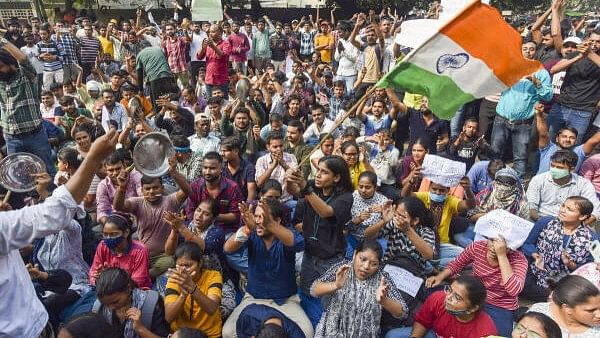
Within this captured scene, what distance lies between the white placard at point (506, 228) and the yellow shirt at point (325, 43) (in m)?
10.2

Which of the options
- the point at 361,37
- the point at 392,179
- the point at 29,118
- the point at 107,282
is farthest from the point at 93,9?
the point at 107,282

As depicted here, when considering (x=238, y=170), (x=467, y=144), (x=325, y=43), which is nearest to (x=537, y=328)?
(x=238, y=170)

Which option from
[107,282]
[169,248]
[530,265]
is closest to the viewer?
[107,282]

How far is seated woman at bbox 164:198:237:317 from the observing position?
382cm

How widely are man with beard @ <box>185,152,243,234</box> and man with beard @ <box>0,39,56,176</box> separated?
5.36ft

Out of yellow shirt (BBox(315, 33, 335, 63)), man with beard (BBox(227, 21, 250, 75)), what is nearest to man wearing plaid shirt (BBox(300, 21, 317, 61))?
yellow shirt (BBox(315, 33, 335, 63))

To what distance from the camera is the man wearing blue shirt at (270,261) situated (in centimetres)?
358

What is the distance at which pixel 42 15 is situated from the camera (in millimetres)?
21719

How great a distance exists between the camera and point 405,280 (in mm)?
3762

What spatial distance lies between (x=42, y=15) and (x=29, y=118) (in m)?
19.7

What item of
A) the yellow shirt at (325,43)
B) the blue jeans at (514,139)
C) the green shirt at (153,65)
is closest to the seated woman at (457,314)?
the blue jeans at (514,139)

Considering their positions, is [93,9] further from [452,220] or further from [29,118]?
[452,220]

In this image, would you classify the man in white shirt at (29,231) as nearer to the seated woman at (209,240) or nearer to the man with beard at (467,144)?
the seated woman at (209,240)

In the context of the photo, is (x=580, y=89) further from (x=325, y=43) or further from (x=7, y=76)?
(x=325, y=43)
